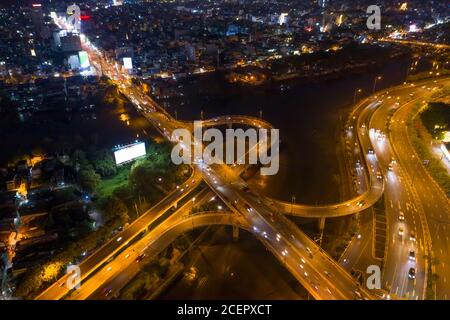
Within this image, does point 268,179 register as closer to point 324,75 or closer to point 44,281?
point 44,281

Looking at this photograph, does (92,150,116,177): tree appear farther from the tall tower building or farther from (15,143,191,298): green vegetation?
the tall tower building

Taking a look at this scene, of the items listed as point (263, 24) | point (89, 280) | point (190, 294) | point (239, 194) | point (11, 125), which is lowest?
point (190, 294)

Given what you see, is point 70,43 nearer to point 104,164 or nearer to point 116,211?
point 104,164

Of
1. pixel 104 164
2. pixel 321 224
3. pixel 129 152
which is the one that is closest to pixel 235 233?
pixel 321 224

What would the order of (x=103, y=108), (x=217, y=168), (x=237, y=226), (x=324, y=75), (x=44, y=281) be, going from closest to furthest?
(x=44, y=281) → (x=237, y=226) → (x=217, y=168) → (x=103, y=108) → (x=324, y=75)

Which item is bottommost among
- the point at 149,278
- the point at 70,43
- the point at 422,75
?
the point at 149,278

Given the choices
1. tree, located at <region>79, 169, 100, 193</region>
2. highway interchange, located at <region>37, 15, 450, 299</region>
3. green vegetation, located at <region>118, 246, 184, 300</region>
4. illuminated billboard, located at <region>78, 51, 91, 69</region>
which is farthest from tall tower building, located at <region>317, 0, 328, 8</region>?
green vegetation, located at <region>118, 246, 184, 300</region>

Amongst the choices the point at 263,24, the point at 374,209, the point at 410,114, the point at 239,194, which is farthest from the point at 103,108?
the point at 263,24
